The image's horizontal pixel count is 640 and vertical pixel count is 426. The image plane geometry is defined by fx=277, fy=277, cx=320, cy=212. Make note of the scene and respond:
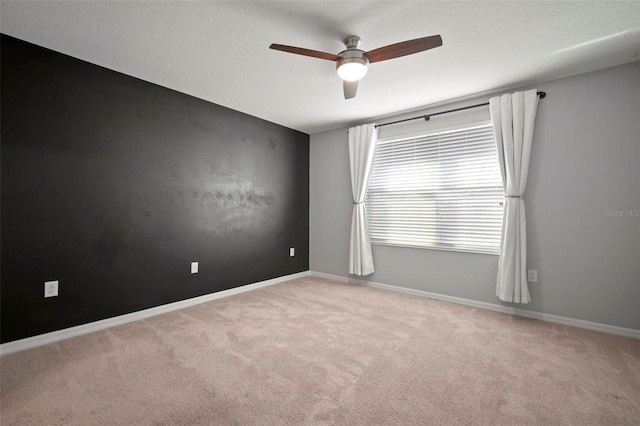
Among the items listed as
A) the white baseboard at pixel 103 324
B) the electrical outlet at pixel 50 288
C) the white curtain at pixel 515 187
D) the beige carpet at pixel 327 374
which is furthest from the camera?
the white curtain at pixel 515 187

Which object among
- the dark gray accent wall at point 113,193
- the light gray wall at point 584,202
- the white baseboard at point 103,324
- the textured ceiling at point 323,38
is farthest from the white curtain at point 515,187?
the white baseboard at point 103,324

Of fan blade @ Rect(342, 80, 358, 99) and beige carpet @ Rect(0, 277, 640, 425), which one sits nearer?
beige carpet @ Rect(0, 277, 640, 425)

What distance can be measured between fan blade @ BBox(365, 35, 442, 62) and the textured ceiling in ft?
0.66

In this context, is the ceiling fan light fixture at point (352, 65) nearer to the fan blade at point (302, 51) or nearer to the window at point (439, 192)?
the fan blade at point (302, 51)

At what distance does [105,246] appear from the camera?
2.68 metres

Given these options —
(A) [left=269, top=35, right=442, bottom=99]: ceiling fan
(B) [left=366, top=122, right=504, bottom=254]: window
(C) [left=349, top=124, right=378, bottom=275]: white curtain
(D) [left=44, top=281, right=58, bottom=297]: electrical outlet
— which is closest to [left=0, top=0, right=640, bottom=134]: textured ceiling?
(A) [left=269, top=35, right=442, bottom=99]: ceiling fan

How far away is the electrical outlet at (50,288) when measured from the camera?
2354 millimetres

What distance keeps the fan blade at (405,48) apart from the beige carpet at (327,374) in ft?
7.26

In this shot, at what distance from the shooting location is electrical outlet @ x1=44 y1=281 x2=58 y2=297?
235 centimetres

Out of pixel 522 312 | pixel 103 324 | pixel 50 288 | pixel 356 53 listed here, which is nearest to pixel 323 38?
pixel 356 53

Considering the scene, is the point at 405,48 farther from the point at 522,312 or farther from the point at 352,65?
the point at 522,312

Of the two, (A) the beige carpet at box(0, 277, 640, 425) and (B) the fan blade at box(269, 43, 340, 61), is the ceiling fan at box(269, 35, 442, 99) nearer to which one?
(B) the fan blade at box(269, 43, 340, 61)

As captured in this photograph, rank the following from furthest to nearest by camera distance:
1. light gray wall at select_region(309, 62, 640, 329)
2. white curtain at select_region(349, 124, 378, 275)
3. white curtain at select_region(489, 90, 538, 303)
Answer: white curtain at select_region(349, 124, 378, 275)
white curtain at select_region(489, 90, 538, 303)
light gray wall at select_region(309, 62, 640, 329)

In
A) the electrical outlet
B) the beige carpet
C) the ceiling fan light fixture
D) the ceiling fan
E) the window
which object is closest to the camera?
the beige carpet
